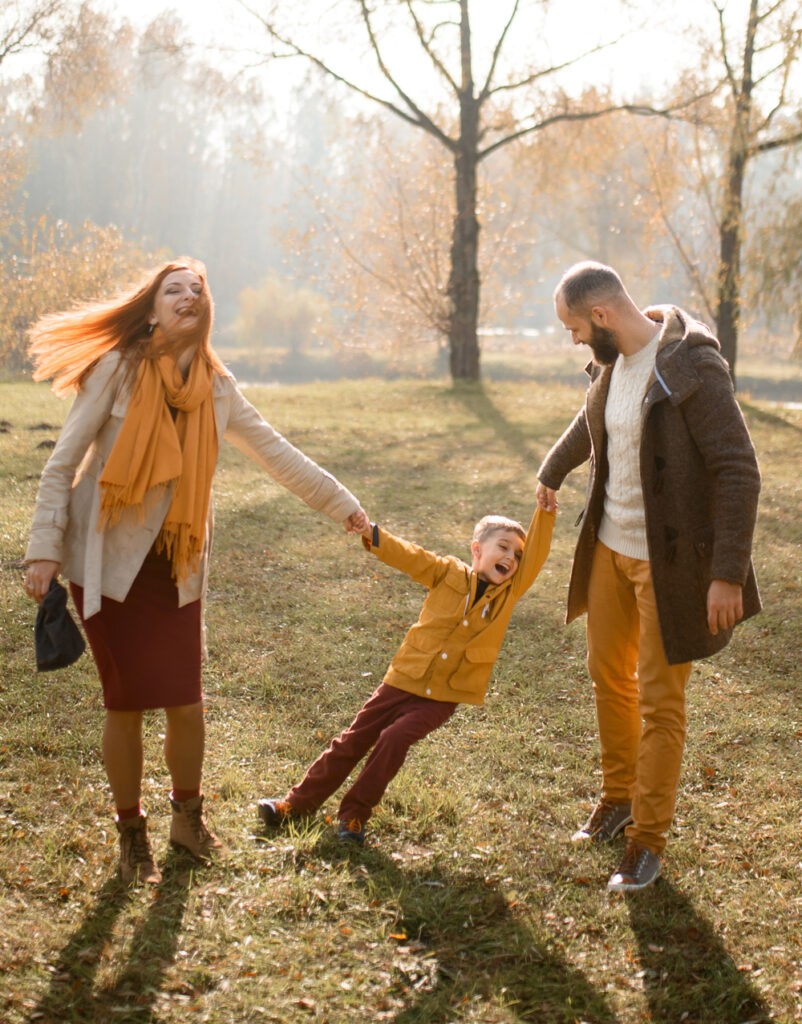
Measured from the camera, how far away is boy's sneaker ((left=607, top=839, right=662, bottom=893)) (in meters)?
3.49

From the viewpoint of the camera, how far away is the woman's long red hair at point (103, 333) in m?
3.32

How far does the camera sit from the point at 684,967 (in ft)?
10.2

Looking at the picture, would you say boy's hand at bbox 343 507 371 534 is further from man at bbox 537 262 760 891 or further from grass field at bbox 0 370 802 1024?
grass field at bbox 0 370 802 1024

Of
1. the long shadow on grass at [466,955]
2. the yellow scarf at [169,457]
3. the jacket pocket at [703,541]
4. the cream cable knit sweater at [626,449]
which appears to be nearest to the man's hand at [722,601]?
the jacket pocket at [703,541]

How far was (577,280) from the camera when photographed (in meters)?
3.41

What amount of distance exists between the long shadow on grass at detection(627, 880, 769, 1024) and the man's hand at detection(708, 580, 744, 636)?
1023 millimetres

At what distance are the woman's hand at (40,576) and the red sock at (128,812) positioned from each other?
81 cm

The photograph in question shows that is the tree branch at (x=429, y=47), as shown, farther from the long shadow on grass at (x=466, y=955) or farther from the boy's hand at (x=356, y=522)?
the long shadow on grass at (x=466, y=955)

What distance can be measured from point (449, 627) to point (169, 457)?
126 cm

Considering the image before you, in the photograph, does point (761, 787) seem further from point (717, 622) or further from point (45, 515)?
point (45, 515)

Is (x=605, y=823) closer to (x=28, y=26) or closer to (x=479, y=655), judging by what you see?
(x=479, y=655)

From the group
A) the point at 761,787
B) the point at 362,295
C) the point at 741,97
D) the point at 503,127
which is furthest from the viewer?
the point at 362,295

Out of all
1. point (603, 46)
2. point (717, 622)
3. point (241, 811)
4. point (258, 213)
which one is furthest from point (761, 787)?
point (258, 213)

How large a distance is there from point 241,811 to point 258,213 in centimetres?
8095
